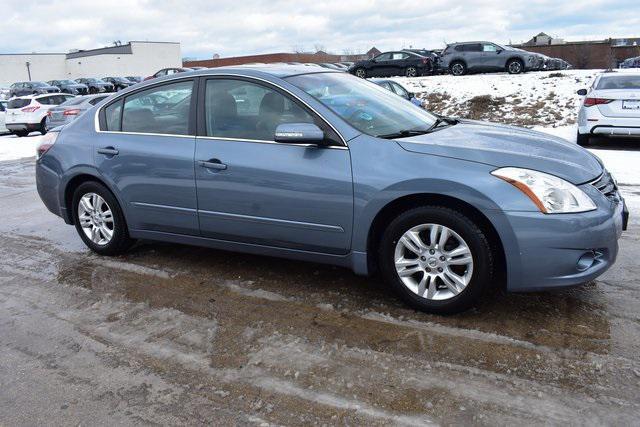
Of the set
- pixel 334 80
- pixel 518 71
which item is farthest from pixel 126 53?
pixel 334 80

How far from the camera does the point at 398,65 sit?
2575 cm

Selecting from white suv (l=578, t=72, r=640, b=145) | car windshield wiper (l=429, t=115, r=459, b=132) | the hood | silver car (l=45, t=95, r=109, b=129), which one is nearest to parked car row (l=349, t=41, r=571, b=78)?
silver car (l=45, t=95, r=109, b=129)

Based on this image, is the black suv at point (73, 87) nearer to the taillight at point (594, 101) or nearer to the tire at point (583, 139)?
the tire at point (583, 139)

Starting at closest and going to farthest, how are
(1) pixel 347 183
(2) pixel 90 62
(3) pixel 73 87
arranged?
(1) pixel 347 183
(3) pixel 73 87
(2) pixel 90 62

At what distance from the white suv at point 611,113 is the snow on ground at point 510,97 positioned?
175 inches

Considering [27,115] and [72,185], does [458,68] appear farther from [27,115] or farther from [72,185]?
[72,185]

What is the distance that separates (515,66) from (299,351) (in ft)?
75.4

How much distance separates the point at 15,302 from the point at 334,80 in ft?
9.90

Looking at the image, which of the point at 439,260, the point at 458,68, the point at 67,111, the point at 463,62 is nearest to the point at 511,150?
the point at 439,260

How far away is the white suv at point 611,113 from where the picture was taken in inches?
402

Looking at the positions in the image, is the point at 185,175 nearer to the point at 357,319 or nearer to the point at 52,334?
the point at 52,334

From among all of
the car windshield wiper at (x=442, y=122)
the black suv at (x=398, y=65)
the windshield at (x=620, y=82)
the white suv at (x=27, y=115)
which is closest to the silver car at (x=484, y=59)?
the black suv at (x=398, y=65)

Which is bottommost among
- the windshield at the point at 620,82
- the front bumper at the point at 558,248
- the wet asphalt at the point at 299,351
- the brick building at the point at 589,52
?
the wet asphalt at the point at 299,351

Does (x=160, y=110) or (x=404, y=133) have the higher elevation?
(x=160, y=110)
